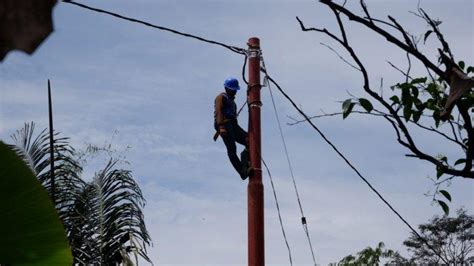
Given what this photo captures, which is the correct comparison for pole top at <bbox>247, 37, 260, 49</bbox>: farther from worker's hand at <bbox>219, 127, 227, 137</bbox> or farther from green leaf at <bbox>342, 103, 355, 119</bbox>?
green leaf at <bbox>342, 103, 355, 119</bbox>

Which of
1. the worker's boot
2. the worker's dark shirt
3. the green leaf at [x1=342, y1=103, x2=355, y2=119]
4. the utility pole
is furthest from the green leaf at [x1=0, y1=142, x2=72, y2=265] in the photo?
the worker's dark shirt

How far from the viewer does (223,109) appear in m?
7.86

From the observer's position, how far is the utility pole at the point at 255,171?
7.05 m

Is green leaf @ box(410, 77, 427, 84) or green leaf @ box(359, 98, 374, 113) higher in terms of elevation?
green leaf @ box(410, 77, 427, 84)

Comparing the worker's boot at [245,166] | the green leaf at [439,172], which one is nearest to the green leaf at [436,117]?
the green leaf at [439,172]

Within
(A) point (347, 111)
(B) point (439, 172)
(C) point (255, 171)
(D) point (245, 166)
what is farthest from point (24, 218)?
(D) point (245, 166)

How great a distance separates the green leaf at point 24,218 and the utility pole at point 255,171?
5.03 meters

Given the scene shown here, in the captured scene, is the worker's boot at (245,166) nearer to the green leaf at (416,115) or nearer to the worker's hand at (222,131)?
the worker's hand at (222,131)

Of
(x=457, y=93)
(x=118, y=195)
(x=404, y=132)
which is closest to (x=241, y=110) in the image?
(x=118, y=195)

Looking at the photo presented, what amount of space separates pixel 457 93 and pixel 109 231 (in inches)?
301

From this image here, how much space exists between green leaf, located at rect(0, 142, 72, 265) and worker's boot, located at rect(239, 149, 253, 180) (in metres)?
→ 5.27

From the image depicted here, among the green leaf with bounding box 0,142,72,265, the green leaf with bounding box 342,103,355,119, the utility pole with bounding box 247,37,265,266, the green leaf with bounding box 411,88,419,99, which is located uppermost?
the utility pole with bounding box 247,37,265,266

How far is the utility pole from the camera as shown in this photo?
705 cm

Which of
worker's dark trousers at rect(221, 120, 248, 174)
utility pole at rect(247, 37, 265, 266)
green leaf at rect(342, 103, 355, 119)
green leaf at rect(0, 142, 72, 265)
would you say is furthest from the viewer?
worker's dark trousers at rect(221, 120, 248, 174)
